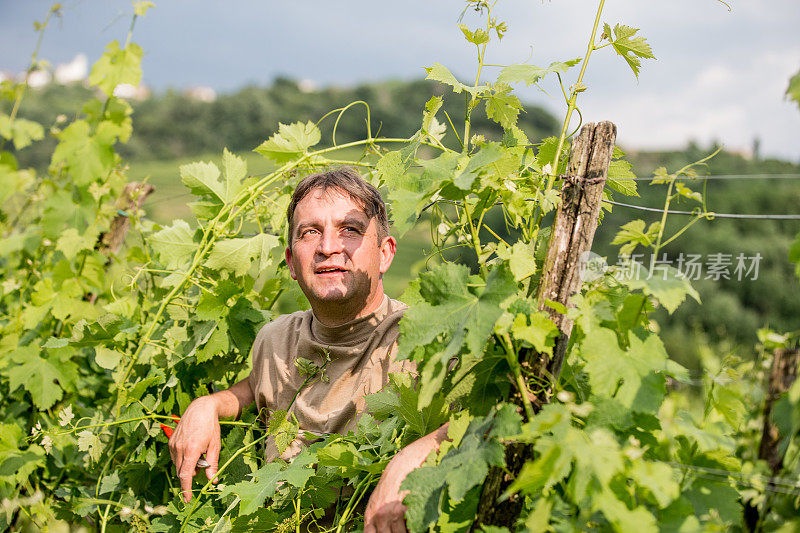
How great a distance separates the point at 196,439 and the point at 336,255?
92 centimetres

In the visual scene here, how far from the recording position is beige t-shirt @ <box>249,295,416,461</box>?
2301mm

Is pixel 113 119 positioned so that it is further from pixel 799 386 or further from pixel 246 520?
pixel 799 386

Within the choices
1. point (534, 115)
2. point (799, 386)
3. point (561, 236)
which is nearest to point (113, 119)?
point (561, 236)

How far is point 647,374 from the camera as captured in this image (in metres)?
1.41

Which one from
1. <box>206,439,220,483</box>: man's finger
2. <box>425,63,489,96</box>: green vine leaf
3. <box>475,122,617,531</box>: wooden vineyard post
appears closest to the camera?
<box>475,122,617,531</box>: wooden vineyard post

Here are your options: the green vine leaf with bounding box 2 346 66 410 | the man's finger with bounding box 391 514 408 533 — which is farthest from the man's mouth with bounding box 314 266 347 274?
the green vine leaf with bounding box 2 346 66 410

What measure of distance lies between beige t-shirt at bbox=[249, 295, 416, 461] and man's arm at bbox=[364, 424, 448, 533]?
1.56 feet

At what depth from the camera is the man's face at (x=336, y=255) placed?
2289mm

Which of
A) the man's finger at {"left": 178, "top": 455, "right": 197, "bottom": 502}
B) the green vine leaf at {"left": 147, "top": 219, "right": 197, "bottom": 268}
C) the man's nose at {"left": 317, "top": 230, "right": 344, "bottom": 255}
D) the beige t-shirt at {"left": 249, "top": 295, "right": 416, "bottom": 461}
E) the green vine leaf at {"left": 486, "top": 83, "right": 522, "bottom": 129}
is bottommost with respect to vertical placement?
the man's finger at {"left": 178, "top": 455, "right": 197, "bottom": 502}

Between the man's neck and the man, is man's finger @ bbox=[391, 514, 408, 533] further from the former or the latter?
the man's neck

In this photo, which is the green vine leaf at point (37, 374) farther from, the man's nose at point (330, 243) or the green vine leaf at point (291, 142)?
the man's nose at point (330, 243)

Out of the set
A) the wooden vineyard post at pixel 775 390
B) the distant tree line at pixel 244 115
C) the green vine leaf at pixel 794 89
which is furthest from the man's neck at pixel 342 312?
the distant tree line at pixel 244 115

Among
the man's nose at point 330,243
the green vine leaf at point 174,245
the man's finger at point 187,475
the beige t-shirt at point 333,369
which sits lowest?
the man's finger at point 187,475

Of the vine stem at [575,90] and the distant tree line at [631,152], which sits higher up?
the distant tree line at [631,152]
